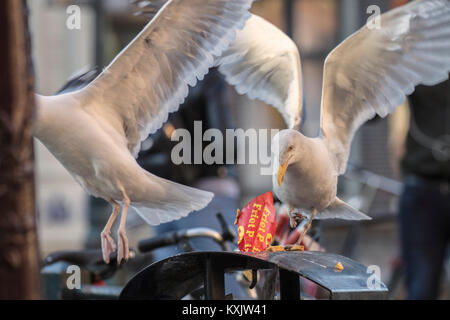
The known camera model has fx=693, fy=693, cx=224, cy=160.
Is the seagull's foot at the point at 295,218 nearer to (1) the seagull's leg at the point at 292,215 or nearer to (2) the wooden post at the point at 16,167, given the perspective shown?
(1) the seagull's leg at the point at 292,215

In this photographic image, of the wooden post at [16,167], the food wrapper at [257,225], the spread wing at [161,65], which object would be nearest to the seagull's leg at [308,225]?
the food wrapper at [257,225]

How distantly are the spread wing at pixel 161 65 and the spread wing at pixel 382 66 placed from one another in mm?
240

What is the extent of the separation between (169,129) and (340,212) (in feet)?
1.49

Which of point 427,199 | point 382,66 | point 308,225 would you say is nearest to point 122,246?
point 308,225

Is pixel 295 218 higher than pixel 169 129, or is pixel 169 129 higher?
pixel 169 129

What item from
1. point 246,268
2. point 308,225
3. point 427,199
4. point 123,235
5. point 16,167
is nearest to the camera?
point 16,167

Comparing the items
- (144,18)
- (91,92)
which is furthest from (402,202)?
(91,92)

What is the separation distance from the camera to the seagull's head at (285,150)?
1.19 metres

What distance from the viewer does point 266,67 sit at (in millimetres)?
1432

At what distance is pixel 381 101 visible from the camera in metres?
1.41

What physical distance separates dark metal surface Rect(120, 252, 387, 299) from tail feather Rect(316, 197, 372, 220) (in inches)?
7.3

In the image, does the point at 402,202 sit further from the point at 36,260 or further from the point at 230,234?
the point at 36,260

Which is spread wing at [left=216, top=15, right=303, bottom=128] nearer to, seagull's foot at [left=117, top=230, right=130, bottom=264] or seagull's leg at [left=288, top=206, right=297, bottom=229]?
seagull's leg at [left=288, top=206, right=297, bottom=229]

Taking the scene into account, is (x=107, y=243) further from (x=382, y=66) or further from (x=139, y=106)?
(x=382, y=66)
